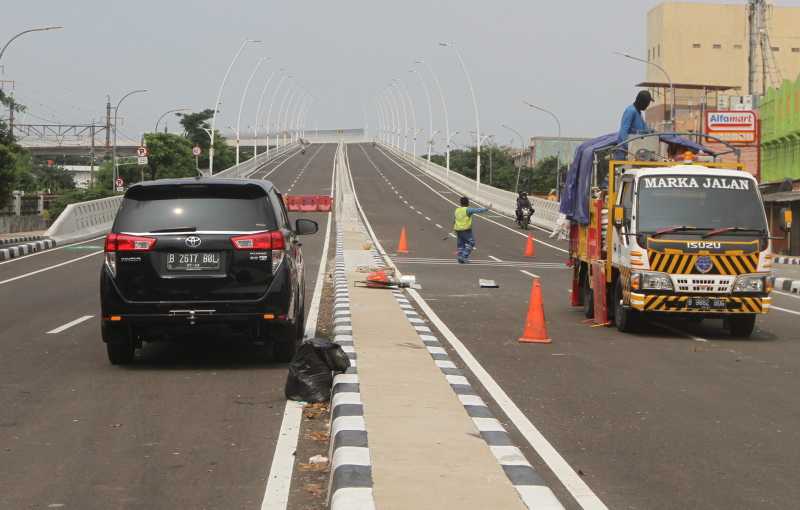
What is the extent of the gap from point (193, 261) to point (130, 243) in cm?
62

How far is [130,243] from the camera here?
37.3ft

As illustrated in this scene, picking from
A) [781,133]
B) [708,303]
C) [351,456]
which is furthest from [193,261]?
[781,133]

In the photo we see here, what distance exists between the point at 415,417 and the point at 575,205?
11.3m

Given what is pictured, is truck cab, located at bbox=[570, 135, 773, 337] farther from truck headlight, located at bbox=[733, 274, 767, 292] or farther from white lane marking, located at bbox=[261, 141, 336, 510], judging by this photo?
white lane marking, located at bbox=[261, 141, 336, 510]

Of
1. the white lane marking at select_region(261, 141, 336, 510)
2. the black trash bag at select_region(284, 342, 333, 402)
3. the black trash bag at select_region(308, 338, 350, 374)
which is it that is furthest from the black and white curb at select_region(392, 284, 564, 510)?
the white lane marking at select_region(261, 141, 336, 510)

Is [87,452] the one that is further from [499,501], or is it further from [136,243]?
[136,243]

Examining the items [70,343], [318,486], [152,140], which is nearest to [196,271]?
[70,343]

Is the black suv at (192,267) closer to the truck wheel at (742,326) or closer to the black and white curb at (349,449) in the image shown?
the black and white curb at (349,449)

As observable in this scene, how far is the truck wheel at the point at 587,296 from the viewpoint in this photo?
1775 centimetres

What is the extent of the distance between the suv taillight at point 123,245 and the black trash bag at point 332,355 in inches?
90.3

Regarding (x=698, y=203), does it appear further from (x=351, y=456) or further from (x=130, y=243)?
(x=351, y=456)

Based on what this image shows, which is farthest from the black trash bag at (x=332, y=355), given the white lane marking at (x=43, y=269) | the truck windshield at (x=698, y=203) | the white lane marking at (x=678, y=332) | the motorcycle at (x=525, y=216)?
the motorcycle at (x=525, y=216)

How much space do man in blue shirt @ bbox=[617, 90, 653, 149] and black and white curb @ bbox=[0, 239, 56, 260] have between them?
20.6m

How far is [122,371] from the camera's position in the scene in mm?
11414
